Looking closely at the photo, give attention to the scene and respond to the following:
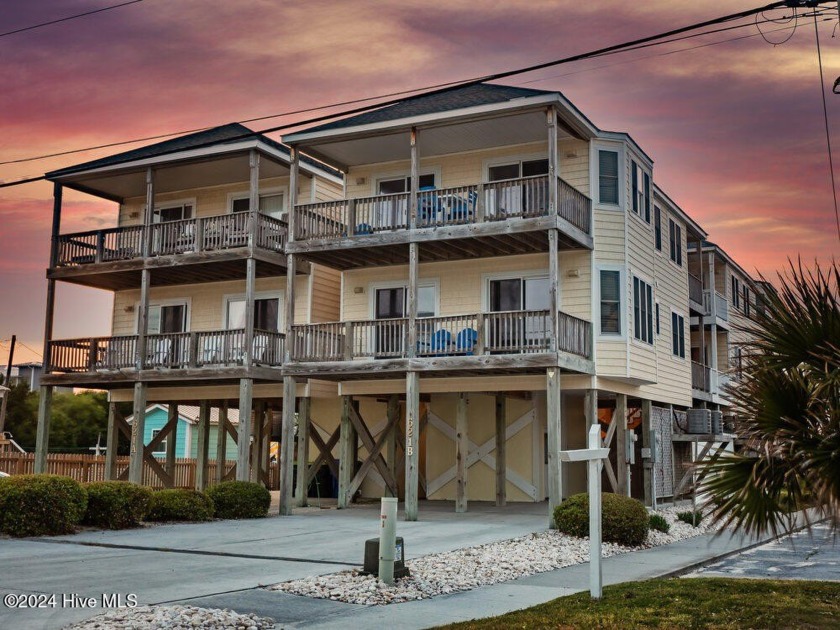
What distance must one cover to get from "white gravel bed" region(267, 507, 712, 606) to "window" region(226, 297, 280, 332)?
13.8 meters

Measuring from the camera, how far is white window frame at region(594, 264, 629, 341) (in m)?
24.3

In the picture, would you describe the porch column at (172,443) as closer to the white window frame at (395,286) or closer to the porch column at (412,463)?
the white window frame at (395,286)

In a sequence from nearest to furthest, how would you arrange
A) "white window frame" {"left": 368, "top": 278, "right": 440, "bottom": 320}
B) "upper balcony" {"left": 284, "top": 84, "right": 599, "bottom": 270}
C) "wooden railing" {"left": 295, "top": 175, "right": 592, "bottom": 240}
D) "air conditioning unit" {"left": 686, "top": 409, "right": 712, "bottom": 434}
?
"upper balcony" {"left": 284, "top": 84, "right": 599, "bottom": 270} < "wooden railing" {"left": 295, "top": 175, "right": 592, "bottom": 240} < "white window frame" {"left": 368, "top": 278, "right": 440, "bottom": 320} < "air conditioning unit" {"left": 686, "top": 409, "right": 712, "bottom": 434}

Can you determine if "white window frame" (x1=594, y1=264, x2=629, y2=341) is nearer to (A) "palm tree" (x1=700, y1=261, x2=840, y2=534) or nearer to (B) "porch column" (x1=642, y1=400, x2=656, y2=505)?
(B) "porch column" (x1=642, y1=400, x2=656, y2=505)

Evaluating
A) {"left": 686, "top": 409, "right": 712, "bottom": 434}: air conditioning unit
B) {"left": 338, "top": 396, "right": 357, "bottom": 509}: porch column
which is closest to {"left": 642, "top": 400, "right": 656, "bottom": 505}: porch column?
{"left": 686, "top": 409, "right": 712, "bottom": 434}: air conditioning unit

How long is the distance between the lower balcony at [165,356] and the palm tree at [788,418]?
18675 millimetres

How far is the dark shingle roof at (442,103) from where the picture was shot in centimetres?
2288

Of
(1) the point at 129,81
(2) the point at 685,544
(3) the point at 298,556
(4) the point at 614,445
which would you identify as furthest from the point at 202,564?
(4) the point at 614,445

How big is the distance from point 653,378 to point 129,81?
1613cm

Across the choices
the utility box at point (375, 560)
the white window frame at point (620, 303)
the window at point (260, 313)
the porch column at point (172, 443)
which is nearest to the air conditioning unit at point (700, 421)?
the white window frame at point (620, 303)

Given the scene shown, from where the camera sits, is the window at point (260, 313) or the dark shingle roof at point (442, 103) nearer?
the dark shingle roof at point (442, 103)

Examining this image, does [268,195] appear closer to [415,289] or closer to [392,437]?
[392,437]

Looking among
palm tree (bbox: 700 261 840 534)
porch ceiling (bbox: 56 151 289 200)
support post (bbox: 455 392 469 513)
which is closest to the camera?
palm tree (bbox: 700 261 840 534)

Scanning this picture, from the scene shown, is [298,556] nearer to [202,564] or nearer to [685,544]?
[202,564]
